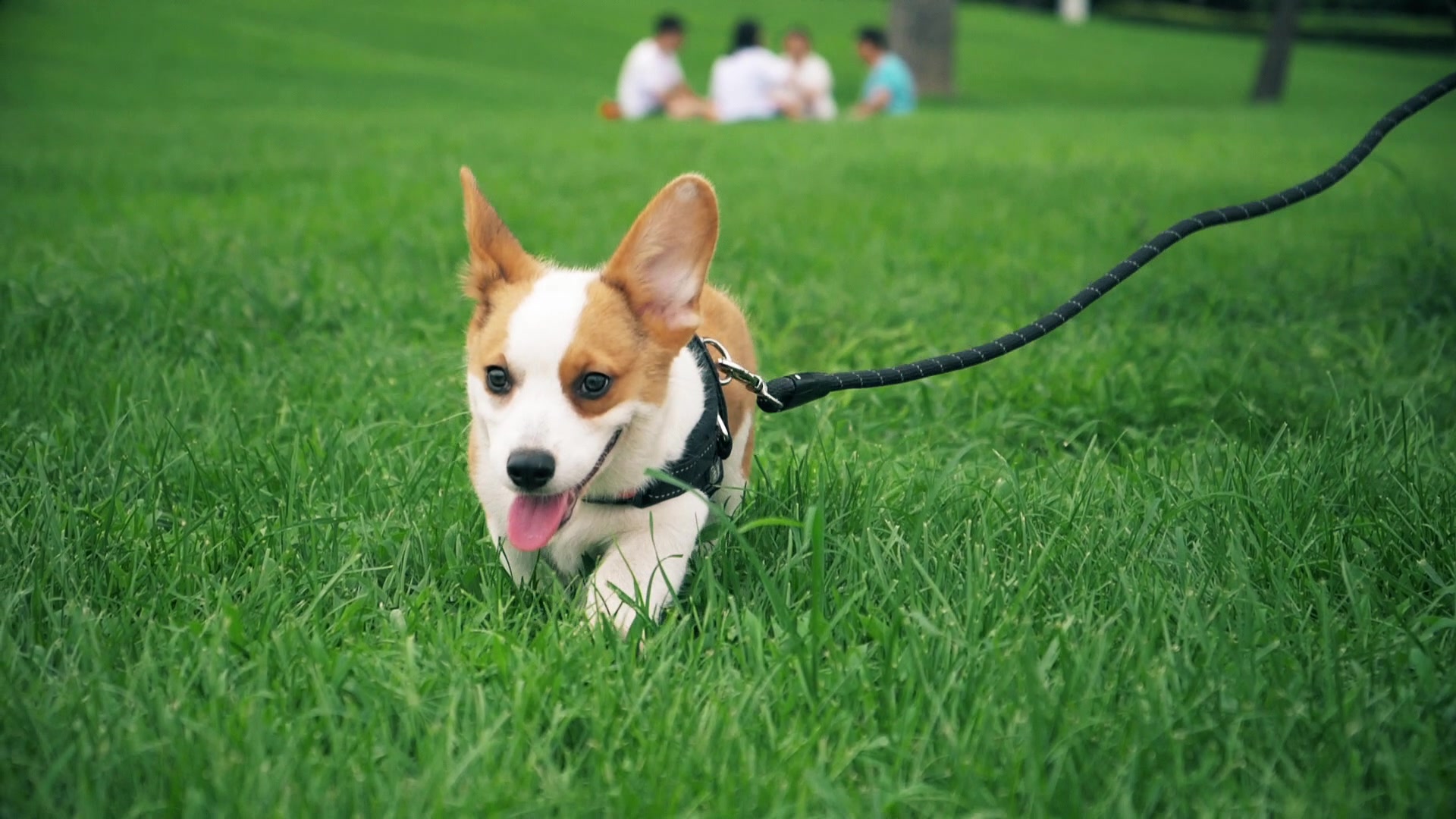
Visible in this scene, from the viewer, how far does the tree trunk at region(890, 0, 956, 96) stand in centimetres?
2092

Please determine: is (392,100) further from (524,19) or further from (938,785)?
(938,785)

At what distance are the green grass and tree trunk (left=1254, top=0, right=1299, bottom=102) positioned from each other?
1763 centimetres

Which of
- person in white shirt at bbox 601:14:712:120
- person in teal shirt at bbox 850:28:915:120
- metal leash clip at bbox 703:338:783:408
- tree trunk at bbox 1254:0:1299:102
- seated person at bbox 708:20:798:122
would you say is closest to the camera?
metal leash clip at bbox 703:338:783:408

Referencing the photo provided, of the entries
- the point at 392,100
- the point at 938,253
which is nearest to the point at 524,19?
the point at 392,100

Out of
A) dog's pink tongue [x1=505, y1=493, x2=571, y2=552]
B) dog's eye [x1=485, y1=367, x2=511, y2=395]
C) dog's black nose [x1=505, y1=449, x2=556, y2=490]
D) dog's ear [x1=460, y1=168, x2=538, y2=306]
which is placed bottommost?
dog's pink tongue [x1=505, y1=493, x2=571, y2=552]

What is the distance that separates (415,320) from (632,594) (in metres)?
2.52

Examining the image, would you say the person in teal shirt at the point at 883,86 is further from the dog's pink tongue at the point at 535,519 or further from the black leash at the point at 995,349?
the dog's pink tongue at the point at 535,519

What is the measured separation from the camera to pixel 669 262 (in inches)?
98.6

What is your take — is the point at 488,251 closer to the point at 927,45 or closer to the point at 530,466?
the point at 530,466

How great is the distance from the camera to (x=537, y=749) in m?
1.88

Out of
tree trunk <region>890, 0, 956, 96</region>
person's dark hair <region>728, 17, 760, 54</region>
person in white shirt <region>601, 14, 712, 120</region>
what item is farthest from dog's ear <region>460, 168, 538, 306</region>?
tree trunk <region>890, 0, 956, 96</region>

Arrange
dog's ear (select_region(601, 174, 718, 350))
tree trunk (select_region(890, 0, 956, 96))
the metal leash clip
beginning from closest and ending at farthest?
dog's ear (select_region(601, 174, 718, 350)) < the metal leash clip < tree trunk (select_region(890, 0, 956, 96))

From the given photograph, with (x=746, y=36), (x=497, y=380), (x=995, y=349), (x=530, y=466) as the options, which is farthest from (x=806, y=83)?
(x=530, y=466)

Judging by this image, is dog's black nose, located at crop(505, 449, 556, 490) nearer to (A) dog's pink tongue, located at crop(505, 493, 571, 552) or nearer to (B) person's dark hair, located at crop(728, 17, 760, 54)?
(A) dog's pink tongue, located at crop(505, 493, 571, 552)
